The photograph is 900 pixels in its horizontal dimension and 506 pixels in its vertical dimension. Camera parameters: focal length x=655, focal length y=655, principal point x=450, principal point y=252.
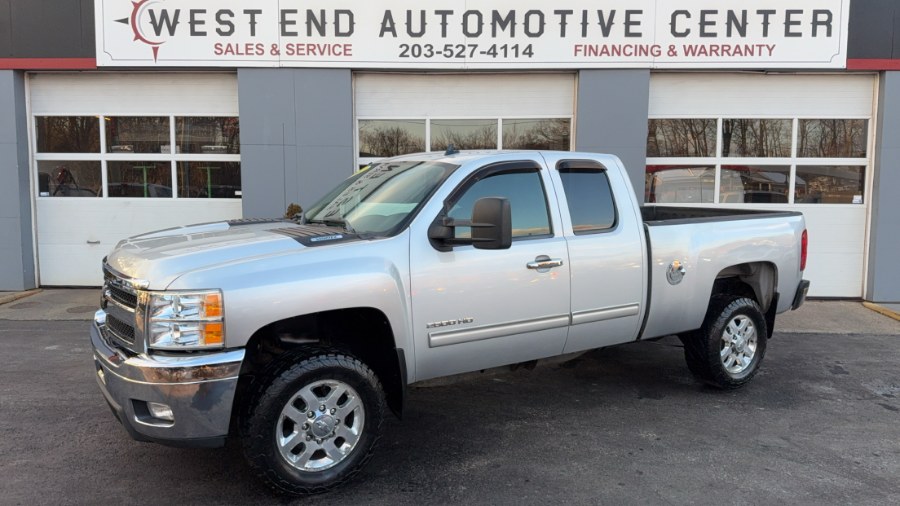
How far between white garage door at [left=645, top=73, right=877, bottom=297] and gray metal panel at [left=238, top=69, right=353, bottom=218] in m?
4.70

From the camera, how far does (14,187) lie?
9.88 m

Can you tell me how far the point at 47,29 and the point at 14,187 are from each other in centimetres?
240

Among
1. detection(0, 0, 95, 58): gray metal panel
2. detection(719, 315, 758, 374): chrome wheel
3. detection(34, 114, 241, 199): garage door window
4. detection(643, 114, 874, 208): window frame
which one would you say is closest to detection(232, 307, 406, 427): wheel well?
detection(719, 315, 758, 374): chrome wheel

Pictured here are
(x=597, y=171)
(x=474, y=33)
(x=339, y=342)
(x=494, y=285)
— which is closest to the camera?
(x=339, y=342)

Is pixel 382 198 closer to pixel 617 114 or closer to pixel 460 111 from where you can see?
pixel 460 111

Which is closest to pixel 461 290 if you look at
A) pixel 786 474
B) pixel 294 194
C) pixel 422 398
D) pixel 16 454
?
pixel 422 398

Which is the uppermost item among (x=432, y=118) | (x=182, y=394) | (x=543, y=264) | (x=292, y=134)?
(x=432, y=118)

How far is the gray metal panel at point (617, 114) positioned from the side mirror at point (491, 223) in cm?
621

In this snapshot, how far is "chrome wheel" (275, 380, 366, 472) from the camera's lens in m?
3.63

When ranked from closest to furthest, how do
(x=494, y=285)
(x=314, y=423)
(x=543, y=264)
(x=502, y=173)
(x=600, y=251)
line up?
(x=314, y=423)
(x=494, y=285)
(x=543, y=264)
(x=502, y=173)
(x=600, y=251)

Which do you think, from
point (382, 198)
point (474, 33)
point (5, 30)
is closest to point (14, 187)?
point (5, 30)

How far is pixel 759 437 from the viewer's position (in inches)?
182

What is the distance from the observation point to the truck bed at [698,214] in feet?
18.1

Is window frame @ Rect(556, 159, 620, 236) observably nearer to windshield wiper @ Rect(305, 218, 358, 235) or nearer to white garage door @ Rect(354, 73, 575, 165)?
windshield wiper @ Rect(305, 218, 358, 235)
